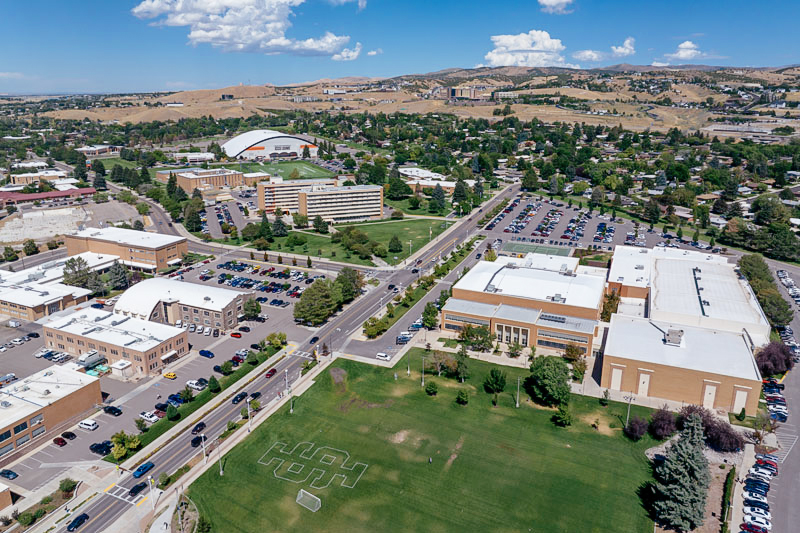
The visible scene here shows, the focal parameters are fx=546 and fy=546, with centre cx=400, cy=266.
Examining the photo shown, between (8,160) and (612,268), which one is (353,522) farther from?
(8,160)

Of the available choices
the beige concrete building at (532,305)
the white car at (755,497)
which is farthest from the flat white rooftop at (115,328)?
the white car at (755,497)

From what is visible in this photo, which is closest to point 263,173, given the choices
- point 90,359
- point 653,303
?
point 90,359

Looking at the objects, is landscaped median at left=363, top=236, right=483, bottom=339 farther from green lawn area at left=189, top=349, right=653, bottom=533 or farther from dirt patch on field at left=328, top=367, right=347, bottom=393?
green lawn area at left=189, top=349, right=653, bottom=533

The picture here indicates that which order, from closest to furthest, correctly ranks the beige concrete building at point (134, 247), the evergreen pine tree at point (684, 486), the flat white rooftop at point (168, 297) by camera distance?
the evergreen pine tree at point (684, 486) < the flat white rooftop at point (168, 297) < the beige concrete building at point (134, 247)

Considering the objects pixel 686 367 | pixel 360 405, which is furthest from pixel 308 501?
pixel 686 367

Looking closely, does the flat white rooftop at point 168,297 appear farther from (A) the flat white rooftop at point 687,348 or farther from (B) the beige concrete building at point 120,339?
(A) the flat white rooftop at point 687,348

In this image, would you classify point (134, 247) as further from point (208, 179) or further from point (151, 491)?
point (208, 179)

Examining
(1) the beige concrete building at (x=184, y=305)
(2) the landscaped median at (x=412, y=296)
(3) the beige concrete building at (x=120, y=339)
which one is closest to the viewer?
(3) the beige concrete building at (x=120, y=339)
